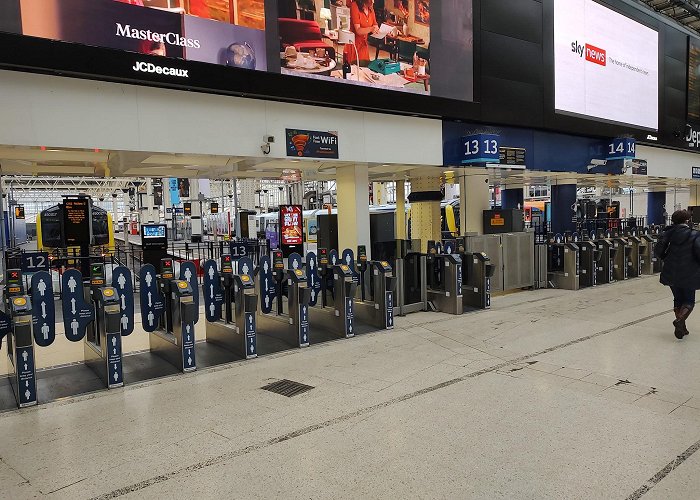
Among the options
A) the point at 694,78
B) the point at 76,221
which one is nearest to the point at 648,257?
the point at 694,78

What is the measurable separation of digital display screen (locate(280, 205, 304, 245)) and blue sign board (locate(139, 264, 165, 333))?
9137mm

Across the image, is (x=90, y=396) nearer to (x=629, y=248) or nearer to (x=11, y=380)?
(x=11, y=380)

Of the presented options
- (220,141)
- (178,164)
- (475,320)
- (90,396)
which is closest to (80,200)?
(178,164)

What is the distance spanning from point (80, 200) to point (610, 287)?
1299cm

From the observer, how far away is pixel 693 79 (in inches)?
677

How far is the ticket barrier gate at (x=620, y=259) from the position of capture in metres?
12.9

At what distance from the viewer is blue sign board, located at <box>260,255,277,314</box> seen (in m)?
7.06

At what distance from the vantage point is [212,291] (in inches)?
256

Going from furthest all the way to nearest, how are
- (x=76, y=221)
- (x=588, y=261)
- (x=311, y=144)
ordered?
(x=76, y=221), (x=588, y=261), (x=311, y=144)

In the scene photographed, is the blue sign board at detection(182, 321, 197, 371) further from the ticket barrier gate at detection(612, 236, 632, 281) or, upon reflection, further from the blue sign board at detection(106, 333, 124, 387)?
the ticket barrier gate at detection(612, 236, 632, 281)

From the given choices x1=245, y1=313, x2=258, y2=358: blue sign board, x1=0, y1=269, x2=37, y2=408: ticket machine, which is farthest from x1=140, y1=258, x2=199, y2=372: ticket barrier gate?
x1=0, y1=269, x2=37, y2=408: ticket machine

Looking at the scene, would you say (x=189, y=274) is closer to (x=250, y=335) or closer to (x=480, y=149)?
(x=250, y=335)

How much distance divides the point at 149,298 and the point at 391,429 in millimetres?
3412

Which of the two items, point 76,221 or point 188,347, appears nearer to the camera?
point 188,347
